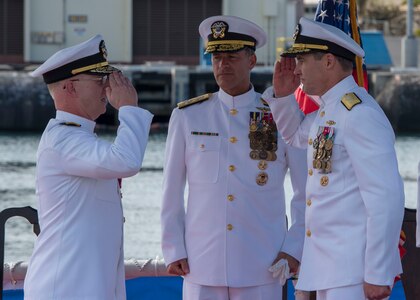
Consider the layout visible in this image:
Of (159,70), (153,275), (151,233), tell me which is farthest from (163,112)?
(153,275)

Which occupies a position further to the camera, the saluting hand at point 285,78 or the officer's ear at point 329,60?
the saluting hand at point 285,78

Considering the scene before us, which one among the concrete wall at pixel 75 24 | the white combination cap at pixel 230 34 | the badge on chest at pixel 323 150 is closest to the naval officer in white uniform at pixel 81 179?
the badge on chest at pixel 323 150

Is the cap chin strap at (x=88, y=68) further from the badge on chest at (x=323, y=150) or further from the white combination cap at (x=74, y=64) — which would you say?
the badge on chest at (x=323, y=150)

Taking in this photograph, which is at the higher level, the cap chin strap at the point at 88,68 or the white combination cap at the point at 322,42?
the white combination cap at the point at 322,42

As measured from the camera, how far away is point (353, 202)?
14.7 ft

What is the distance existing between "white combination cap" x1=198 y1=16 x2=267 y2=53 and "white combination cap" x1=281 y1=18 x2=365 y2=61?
578mm

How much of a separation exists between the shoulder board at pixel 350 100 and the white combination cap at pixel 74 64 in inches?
32.8

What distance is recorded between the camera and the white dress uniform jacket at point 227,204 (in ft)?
17.1

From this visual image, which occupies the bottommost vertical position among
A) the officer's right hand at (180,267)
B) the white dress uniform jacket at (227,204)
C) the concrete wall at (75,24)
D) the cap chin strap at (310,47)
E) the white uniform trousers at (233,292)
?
the white uniform trousers at (233,292)

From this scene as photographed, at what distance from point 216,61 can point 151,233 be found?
41.5 feet

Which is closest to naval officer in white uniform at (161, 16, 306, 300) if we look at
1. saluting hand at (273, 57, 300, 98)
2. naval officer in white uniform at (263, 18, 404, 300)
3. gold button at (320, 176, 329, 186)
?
saluting hand at (273, 57, 300, 98)

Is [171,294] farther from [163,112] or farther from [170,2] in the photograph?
[170,2]

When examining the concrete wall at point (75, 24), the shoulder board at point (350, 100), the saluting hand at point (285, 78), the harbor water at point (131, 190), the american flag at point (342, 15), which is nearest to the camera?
the shoulder board at point (350, 100)

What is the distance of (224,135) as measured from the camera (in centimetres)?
531
